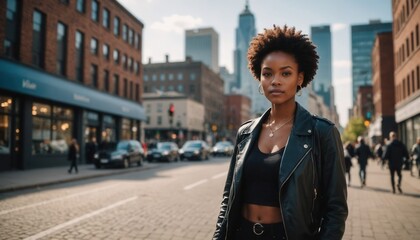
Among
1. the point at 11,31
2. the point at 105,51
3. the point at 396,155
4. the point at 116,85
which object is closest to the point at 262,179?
the point at 396,155

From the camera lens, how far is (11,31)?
1891 centimetres

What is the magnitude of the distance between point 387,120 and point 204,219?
44875 mm

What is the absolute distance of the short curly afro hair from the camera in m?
2.46

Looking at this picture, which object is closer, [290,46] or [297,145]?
[297,145]

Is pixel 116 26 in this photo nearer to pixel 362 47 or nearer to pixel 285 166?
pixel 285 166

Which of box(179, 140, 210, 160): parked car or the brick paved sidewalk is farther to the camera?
box(179, 140, 210, 160): parked car

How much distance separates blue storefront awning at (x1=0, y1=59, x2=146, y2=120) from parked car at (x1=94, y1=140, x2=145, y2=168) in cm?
428

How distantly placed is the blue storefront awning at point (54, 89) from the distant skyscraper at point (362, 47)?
149 meters

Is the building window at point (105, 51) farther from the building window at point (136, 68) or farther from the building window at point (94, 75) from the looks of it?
the building window at point (136, 68)

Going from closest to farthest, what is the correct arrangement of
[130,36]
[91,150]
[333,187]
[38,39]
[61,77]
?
[333,187] < [38,39] < [61,77] < [91,150] < [130,36]

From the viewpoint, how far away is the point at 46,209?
329 inches

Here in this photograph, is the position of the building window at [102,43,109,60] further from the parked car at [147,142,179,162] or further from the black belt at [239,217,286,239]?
the black belt at [239,217,286,239]

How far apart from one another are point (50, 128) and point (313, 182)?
74.8ft

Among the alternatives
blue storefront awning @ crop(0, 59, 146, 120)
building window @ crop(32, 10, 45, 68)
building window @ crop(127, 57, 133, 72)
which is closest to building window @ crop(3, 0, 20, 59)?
blue storefront awning @ crop(0, 59, 146, 120)
